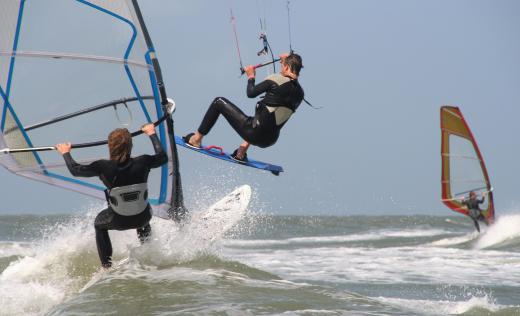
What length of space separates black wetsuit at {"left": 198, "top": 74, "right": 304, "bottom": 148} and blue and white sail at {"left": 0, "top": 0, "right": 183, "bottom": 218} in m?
0.47

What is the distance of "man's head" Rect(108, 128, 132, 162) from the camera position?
462cm

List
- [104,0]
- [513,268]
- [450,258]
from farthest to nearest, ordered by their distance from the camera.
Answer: [450,258]
[513,268]
[104,0]

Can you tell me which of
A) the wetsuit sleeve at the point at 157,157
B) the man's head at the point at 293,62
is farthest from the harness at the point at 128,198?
the man's head at the point at 293,62

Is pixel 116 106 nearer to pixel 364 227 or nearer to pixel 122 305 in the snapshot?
pixel 122 305

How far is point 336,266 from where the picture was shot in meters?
10.2

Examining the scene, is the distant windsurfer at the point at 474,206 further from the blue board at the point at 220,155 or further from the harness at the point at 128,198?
the harness at the point at 128,198

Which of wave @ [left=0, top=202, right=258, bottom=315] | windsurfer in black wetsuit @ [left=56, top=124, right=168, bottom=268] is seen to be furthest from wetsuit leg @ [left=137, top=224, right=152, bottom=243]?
windsurfer in black wetsuit @ [left=56, top=124, right=168, bottom=268]

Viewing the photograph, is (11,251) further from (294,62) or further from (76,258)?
(294,62)

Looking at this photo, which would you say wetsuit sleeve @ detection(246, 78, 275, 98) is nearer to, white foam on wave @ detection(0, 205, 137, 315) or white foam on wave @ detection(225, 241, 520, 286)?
white foam on wave @ detection(0, 205, 137, 315)

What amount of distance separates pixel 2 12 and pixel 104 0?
87 centimetres

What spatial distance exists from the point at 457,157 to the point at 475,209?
4.34ft

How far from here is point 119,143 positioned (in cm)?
463

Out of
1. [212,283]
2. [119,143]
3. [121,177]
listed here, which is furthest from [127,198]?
[212,283]

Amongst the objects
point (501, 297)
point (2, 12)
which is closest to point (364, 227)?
point (501, 297)
